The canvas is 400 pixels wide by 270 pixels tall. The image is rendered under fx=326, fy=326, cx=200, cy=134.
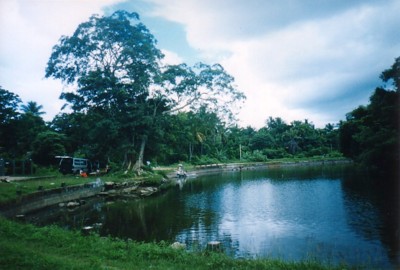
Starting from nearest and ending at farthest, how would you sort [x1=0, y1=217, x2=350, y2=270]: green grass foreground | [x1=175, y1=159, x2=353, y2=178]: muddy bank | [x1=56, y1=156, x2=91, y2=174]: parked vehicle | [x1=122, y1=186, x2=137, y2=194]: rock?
[x1=0, y1=217, x2=350, y2=270]: green grass foreground
[x1=122, y1=186, x2=137, y2=194]: rock
[x1=56, y1=156, x2=91, y2=174]: parked vehicle
[x1=175, y1=159, x2=353, y2=178]: muddy bank

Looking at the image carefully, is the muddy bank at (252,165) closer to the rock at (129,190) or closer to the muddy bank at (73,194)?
the muddy bank at (73,194)

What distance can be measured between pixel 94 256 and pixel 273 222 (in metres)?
10.7

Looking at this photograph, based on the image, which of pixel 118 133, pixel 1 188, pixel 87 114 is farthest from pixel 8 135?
pixel 1 188

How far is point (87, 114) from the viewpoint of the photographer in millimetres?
34875

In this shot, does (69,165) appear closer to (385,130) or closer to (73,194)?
(73,194)

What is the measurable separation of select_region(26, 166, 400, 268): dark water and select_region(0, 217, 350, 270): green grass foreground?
7.85ft

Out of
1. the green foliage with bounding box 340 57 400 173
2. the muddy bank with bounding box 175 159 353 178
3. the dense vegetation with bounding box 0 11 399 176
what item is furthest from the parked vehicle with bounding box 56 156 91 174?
the green foliage with bounding box 340 57 400 173

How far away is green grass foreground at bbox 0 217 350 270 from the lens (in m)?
7.60

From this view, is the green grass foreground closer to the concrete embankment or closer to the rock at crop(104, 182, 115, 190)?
the concrete embankment

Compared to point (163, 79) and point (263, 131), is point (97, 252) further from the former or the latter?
point (263, 131)

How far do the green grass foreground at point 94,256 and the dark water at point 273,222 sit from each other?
2394 millimetres

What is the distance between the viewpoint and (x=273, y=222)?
56.4 ft

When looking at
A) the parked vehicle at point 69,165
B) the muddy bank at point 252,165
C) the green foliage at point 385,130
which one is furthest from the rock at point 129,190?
the muddy bank at point 252,165

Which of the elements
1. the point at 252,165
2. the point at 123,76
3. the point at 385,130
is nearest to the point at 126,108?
the point at 123,76
